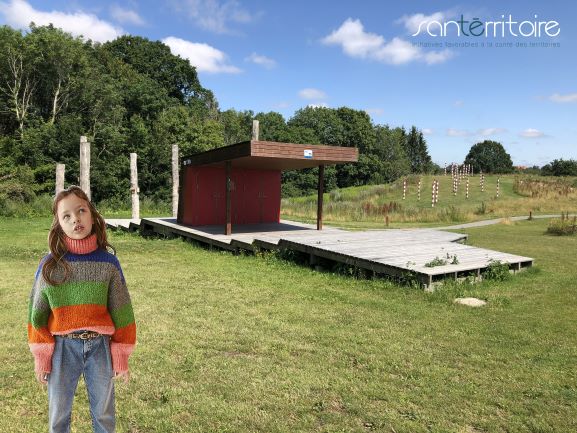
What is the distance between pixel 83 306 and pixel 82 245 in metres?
0.33

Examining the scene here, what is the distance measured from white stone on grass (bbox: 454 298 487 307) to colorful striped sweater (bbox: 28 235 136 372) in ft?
18.6

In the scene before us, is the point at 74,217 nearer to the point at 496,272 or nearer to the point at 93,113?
the point at 496,272

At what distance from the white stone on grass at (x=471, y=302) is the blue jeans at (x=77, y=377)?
5.72 m

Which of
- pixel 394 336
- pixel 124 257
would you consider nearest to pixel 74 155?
pixel 124 257

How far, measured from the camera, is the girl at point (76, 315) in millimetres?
2457

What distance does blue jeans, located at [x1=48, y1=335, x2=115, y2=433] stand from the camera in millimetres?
2482

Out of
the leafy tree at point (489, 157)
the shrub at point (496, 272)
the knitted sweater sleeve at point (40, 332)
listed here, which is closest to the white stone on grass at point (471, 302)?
the shrub at point (496, 272)

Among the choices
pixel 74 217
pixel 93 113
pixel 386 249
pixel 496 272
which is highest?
pixel 93 113

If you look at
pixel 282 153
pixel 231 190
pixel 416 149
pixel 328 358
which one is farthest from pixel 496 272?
pixel 416 149

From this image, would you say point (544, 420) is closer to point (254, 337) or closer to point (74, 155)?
point (254, 337)

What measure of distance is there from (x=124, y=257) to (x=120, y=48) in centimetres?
4566

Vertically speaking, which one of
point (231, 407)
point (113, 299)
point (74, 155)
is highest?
point (74, 155)

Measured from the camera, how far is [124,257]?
11.2 meters

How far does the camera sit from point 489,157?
101 m
